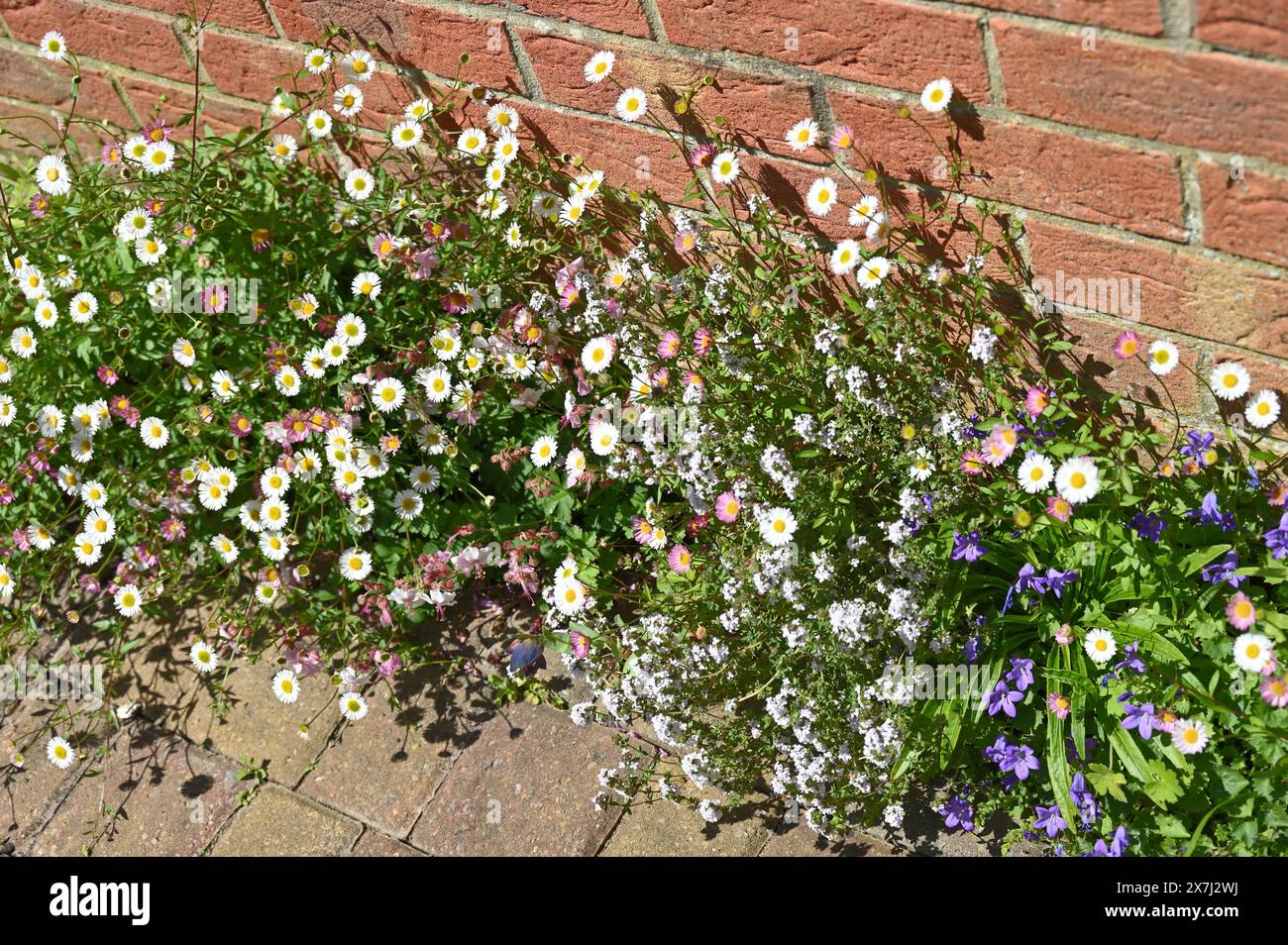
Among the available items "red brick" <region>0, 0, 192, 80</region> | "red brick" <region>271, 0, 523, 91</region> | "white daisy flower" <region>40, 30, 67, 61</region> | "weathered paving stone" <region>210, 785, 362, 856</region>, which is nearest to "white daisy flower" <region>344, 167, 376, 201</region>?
"red brick" <region>271, 0, 523, 91</region>

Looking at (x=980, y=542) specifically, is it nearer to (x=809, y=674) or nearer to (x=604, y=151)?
(x=809, y=674)

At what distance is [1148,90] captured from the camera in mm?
2092

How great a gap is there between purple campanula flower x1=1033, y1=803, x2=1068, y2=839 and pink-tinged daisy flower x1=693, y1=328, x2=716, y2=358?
122 cm

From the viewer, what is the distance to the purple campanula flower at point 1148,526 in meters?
2.38

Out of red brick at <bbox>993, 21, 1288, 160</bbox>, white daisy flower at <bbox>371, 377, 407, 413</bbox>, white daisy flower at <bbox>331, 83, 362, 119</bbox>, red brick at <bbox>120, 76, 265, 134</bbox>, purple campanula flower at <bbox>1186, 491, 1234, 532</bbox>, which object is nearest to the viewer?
red brick at <bbox>993, 21, 1288, 160</bbox>

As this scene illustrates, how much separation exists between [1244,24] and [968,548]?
1058mm

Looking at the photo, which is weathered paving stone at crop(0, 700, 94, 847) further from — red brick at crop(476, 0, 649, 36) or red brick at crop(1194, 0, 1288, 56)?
red brick at crop(1194, 0, 1288, 56)

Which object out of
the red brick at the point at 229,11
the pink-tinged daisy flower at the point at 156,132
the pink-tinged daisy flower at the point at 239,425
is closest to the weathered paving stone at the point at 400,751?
the pink-tinged daisy flower at the point at 239,425

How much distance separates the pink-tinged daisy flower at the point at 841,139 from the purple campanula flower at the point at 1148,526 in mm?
963

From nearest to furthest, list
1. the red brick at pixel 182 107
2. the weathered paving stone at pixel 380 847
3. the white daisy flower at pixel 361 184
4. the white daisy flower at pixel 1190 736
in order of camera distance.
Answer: the white daisy flower at pixel 1190 736 < the weathered paving stone at pixel 380 847 < the white daisy flower at pixel 361 184 < the red brick at pixel 182 107

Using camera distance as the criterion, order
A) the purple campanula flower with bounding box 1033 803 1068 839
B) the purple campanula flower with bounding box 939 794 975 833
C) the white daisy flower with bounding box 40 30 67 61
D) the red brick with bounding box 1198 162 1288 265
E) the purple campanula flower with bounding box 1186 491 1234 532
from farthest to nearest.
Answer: the white daisy flower with bounding box 40 30 67 61
the purple campanula flower with bounding box 939 794 975 833
the purple campanula flower with bounding box 1033 803 1068 839
the purple campanula flower with bounding box 1186 491 1234 532
the red brick with bounding box 1198 162 1288 265

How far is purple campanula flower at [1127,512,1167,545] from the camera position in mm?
2381

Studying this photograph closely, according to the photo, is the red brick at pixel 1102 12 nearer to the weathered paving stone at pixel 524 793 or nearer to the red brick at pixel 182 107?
the weathered paving stone at pixel 524 793
